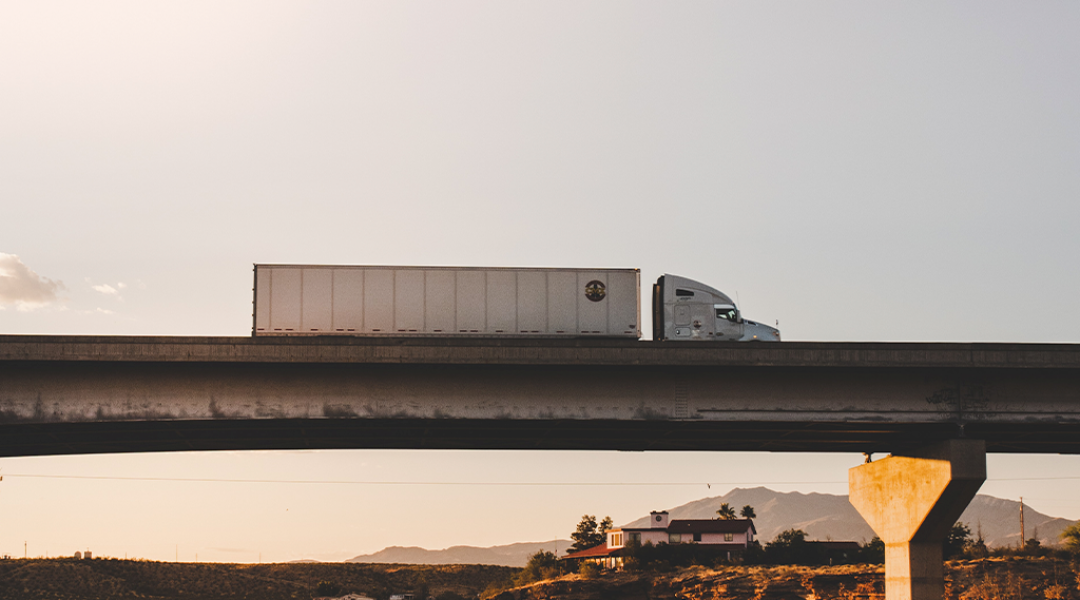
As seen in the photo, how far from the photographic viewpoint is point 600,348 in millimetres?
29000

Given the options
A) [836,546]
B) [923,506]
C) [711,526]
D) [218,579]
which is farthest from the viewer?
[218,579]

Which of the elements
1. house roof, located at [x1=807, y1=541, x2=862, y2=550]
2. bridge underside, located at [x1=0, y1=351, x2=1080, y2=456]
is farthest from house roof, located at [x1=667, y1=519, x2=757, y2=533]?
bridge underside, located at [x1=0, y1=351, x2=1080, y2=456]

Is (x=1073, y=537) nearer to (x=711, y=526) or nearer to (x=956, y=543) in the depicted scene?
(x=956, y=543)

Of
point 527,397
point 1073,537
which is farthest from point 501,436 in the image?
point 1073,537

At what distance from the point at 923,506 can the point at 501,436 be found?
13.8m

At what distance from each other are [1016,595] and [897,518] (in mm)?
26548

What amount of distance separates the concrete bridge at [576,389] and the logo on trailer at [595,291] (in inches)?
171

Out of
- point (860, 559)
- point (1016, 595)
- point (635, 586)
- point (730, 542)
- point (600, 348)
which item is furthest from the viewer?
point (730, 542)

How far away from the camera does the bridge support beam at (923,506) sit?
30.3 metres

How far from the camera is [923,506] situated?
105 ft

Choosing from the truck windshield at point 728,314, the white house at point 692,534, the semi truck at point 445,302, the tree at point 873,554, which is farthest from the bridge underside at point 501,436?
the white house at point 692,534

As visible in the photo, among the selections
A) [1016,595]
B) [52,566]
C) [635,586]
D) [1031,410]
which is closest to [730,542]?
[635,586]

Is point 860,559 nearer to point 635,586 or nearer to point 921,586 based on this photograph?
point 635,586

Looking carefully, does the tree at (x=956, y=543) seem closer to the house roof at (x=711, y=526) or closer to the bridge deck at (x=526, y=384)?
the house roof at (x=711, y=526)
